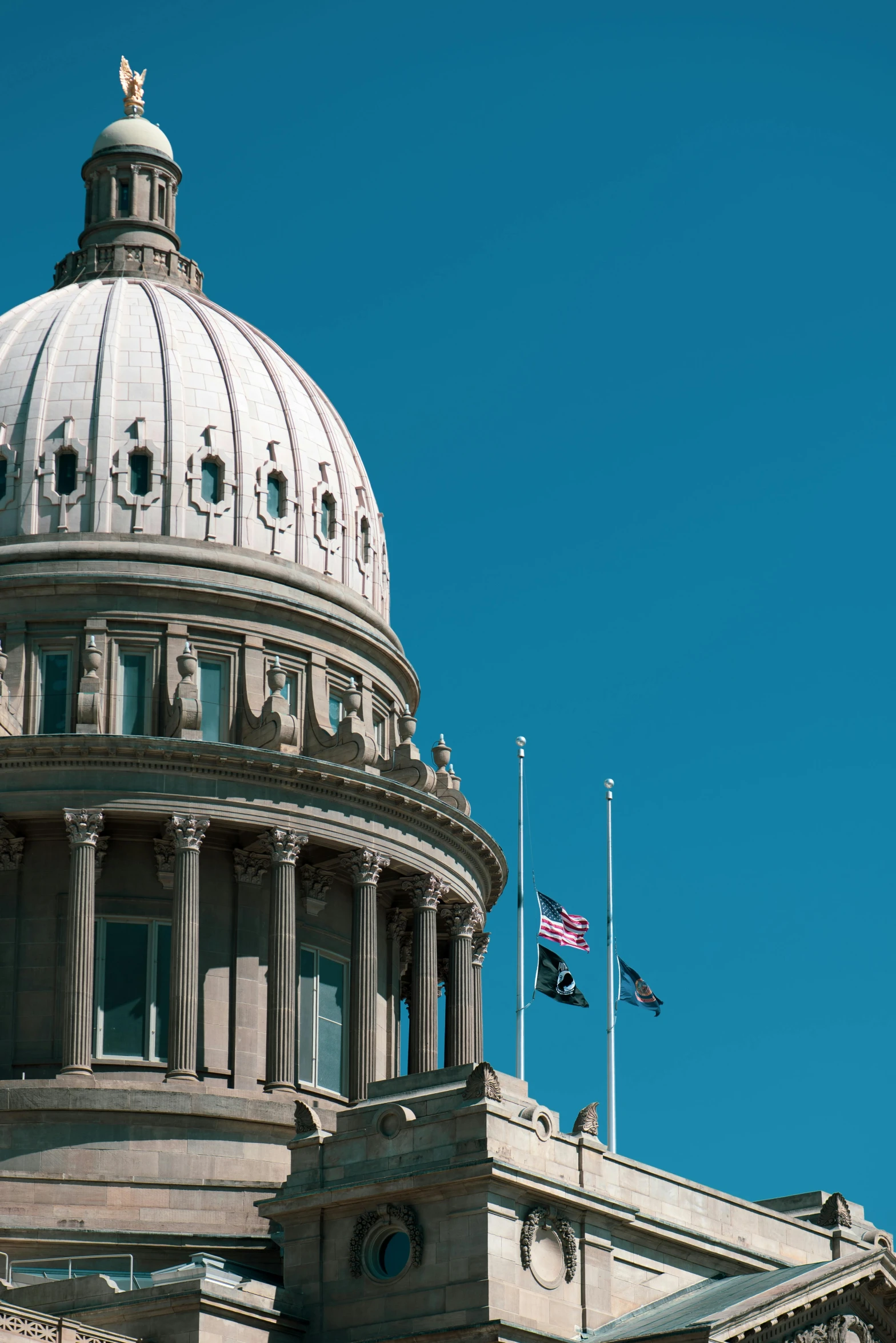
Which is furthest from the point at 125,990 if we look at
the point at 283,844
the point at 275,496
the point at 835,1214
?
the point at 835,1214

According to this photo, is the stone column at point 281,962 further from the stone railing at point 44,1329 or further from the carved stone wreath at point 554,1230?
the stone railing at point 44,1329

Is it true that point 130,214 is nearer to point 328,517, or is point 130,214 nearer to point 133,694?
point 328,517

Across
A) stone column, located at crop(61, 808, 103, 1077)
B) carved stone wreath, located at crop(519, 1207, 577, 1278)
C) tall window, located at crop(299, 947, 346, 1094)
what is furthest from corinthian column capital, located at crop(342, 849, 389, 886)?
carved stone wreath, located at crop(519, 1207, 577, 1278)

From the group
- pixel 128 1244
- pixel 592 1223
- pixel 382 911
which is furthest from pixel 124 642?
pixel 592 1223

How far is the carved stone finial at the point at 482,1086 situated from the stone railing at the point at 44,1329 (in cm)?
921

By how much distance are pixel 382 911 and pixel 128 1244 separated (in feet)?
52.6

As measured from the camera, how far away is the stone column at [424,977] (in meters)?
81.0

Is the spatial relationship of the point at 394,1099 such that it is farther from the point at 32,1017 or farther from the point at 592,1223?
the point at 32,1017

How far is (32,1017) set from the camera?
76062 mm

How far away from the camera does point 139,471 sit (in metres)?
83.1

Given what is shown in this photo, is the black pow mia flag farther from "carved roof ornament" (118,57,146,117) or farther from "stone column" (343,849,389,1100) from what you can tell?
"carved roof ornament" (118,57,146,117)

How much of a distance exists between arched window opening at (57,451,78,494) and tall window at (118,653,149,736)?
5.91m

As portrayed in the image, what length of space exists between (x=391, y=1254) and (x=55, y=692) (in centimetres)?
2331

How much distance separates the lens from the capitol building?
6209 centimetres
